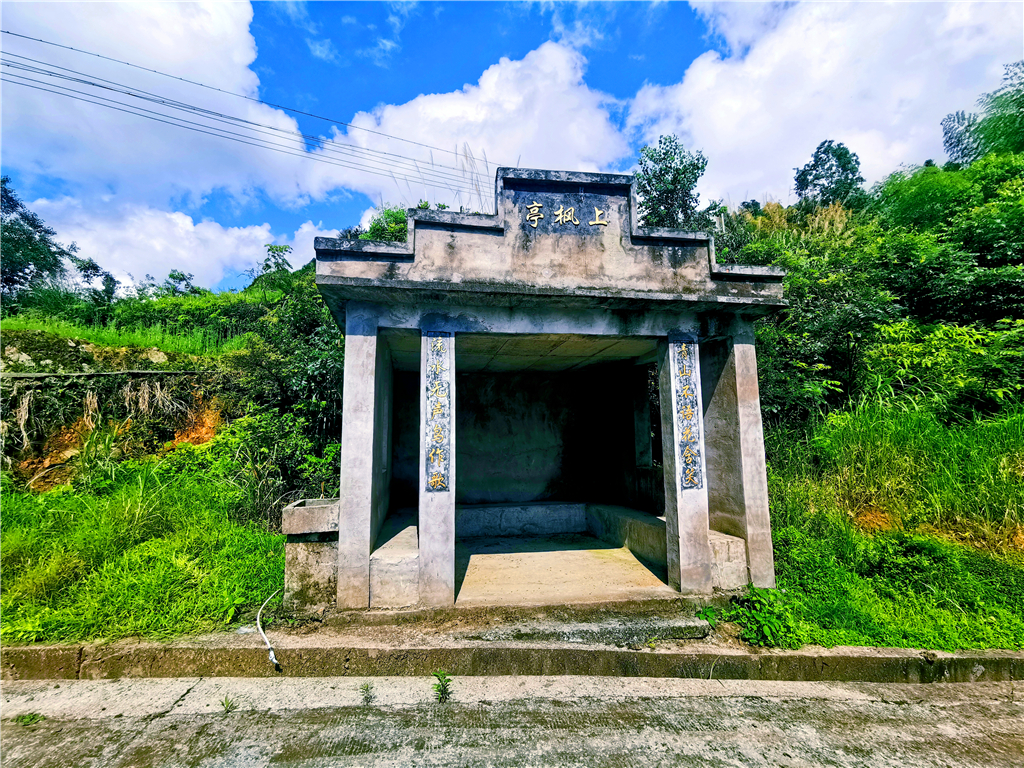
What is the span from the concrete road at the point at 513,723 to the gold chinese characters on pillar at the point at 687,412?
166cm

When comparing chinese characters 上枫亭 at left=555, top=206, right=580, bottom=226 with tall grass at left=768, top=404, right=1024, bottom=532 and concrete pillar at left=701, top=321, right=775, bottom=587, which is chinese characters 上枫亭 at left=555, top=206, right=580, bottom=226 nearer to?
concrete pillar at left=701, top=321, right=775, bottom=587

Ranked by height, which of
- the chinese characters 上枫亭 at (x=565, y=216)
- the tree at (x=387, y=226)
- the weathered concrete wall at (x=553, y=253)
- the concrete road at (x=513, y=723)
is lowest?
the concrete road at (x=513, y=723)

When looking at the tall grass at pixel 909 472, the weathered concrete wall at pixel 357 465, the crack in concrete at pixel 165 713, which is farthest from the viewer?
the tall grass at pixel 909 472

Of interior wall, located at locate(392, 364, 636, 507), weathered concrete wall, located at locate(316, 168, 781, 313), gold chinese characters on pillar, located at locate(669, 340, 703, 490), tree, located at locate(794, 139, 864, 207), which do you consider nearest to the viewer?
weathered concrete wall, located at locate(316, 168, 781, 313)

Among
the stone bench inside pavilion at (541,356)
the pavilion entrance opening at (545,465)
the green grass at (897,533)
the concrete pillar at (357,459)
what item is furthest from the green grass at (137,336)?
the green grass at (897,533)

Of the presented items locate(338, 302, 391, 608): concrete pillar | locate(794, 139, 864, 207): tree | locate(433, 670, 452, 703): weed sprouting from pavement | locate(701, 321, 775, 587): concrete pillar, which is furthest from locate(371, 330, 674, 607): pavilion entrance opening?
locate(794, 139, 864, 207): tree

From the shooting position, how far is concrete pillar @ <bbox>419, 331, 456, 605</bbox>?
3.90 m

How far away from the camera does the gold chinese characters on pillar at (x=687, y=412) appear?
439 centimetres

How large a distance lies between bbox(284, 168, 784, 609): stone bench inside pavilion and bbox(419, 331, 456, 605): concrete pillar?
0.5 inches

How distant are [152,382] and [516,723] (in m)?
7.17

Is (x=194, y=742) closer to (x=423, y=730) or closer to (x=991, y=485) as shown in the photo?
(x=423, y=730)

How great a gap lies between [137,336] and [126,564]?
17.1 ft

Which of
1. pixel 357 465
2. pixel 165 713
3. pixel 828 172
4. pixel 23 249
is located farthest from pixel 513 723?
pixel 828 172

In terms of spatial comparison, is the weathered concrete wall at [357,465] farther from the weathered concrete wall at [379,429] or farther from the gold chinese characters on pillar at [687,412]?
the gold chinese characters on pillar at [687,412]
